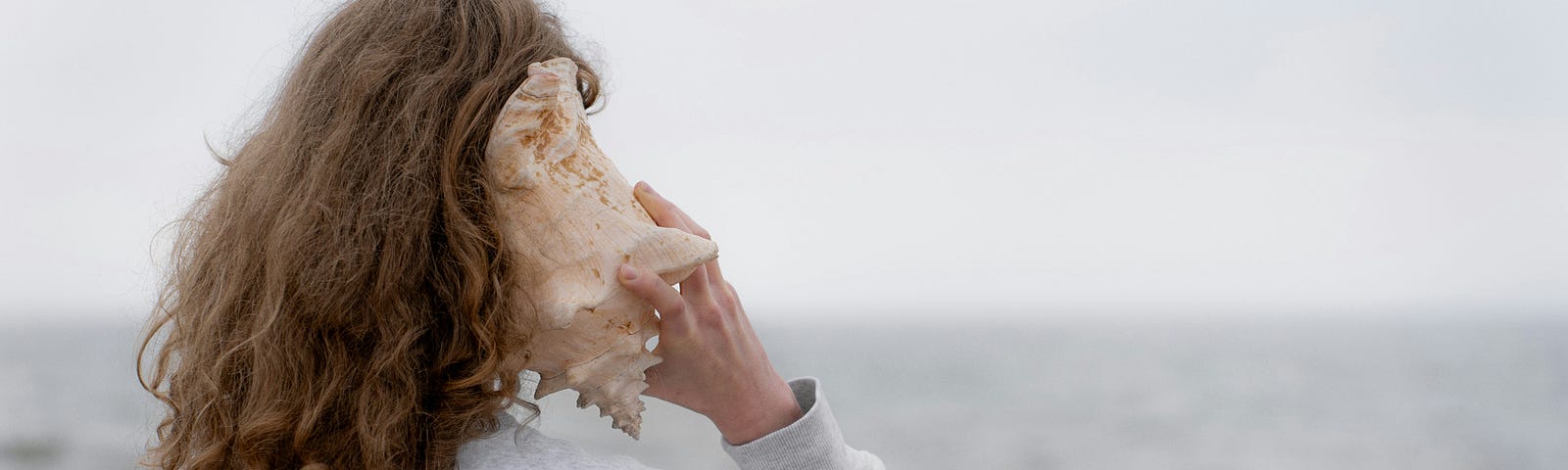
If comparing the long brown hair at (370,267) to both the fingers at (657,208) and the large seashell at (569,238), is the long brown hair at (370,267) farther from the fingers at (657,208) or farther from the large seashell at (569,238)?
the fingers at (657,208)

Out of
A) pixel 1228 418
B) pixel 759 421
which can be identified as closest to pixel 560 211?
pixel 759 421

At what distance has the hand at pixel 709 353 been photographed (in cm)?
142

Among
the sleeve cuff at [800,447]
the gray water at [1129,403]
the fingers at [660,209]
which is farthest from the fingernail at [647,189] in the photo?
the gray water at [1129,403]

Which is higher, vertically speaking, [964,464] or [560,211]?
[560,211]

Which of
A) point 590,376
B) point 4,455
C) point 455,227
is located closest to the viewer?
point 455,227

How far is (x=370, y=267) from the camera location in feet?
4.12

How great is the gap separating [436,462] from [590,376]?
8.6 inches

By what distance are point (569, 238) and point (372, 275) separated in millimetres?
232

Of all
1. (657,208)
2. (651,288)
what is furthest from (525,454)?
(657,208)

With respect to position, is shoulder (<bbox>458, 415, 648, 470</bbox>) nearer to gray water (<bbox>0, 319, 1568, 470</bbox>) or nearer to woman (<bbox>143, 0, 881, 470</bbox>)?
woman (<bbox>143, 0, 881, 470</bbox>)

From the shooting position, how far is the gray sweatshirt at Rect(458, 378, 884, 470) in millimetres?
1269

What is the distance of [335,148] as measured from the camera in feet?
4.19

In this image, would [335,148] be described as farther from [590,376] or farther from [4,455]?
[4,455]

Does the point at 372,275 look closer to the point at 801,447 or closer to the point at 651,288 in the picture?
the point at 651,288
